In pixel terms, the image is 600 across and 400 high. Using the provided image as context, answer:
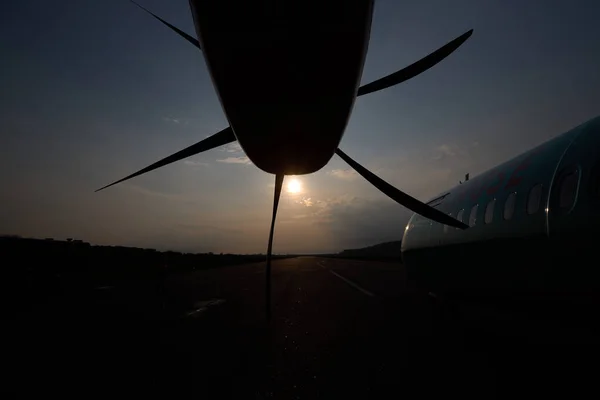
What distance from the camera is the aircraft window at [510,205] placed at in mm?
6469

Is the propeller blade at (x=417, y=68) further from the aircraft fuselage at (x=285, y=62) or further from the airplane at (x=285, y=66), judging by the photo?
the aircraft fuselage at (x=285, y=62)

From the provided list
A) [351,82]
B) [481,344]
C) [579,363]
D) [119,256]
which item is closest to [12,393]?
[351,82]

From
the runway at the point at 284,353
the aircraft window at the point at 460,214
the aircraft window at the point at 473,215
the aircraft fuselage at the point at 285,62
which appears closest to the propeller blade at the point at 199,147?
the aircraft fuselage at the point at 285,62

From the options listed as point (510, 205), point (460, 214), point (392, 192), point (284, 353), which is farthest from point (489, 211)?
point (284, 353)

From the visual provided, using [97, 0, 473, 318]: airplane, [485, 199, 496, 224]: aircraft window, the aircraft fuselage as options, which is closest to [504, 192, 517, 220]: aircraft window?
[485, 199, 496, 224]: aircraft window

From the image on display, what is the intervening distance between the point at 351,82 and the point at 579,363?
5.34m

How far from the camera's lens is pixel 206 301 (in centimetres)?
1181

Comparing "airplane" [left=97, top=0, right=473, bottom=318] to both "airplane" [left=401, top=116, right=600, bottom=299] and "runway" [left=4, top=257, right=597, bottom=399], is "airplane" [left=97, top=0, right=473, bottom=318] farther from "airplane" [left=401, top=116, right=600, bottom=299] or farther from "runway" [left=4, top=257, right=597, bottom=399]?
"airplane" [left=401, top=116, right=600, bottom=299]

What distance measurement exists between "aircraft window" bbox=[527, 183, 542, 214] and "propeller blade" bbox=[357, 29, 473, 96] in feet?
10.1

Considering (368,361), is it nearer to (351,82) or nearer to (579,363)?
(579,363)

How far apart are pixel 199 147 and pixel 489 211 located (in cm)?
597

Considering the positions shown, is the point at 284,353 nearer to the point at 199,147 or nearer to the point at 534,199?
the point at 199,147

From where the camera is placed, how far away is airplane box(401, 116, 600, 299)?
4.78 meters

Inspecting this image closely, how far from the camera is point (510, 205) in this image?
6594mm
